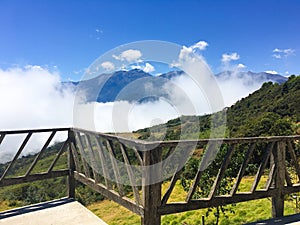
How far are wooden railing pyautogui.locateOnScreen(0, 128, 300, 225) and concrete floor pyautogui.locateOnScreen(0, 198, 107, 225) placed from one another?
0.34m

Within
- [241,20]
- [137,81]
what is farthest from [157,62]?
[241,20]

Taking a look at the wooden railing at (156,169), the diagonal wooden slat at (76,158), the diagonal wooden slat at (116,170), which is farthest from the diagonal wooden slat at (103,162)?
the diagonal wooden slat at (76,158)

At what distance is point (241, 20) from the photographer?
34688 mm

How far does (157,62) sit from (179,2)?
1950cm

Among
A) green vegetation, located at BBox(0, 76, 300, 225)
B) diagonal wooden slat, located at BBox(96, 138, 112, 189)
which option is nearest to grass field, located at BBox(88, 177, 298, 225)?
green vegetation, located at BBox(0, 76, 300, 225)

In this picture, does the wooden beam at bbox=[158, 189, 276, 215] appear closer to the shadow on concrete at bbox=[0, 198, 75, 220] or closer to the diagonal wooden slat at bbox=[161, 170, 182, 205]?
the diagonal wooden slat at bbox=[161, 170, 182, 205]

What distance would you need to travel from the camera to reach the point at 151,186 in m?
3.14

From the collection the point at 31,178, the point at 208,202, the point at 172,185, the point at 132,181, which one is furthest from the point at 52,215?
the point at 208,202

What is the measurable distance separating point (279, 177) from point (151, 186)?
1689mm

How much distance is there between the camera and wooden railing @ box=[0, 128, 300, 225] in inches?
125

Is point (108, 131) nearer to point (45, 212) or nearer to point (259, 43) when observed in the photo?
point (45, 212)

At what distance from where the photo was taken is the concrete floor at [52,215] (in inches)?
154

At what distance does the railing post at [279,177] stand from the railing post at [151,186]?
1551mm

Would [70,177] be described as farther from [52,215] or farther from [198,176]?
[198,176]
